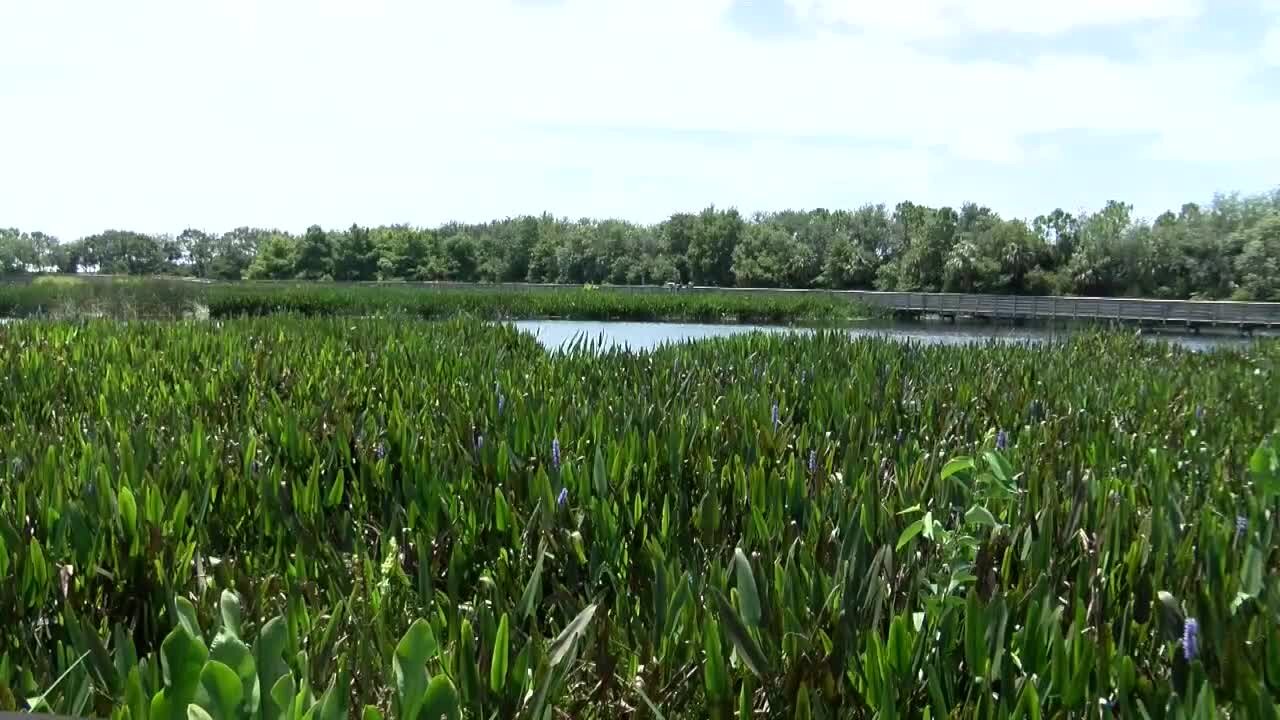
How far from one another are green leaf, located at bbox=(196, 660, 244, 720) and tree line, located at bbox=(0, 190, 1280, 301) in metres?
54.6

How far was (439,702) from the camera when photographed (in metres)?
1.36

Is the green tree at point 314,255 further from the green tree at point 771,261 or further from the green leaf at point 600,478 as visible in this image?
the green leaf at point 600,478

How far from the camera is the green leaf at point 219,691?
4.04ft

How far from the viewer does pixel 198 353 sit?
898 centimetres

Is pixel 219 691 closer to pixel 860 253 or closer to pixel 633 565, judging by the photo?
pixel 633 565

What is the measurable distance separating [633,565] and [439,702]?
131 cm

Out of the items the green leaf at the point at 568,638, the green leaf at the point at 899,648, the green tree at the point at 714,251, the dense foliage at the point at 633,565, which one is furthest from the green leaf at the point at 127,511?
the green tree at the point at 714,251

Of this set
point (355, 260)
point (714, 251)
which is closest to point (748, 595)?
point (714, 251)

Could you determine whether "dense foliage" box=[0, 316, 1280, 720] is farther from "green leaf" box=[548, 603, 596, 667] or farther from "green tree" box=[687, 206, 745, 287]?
"green tree" box=[687, 206, 745, 287]

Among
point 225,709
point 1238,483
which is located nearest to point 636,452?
point 1238,483

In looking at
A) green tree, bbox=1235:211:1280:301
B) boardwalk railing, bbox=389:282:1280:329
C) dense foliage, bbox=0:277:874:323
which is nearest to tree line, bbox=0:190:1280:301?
green tree, bbox=1235:211:1280:301

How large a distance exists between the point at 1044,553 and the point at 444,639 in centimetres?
138

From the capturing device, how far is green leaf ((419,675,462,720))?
1354 mm

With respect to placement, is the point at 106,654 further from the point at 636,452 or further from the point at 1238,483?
the point at 1238,483
